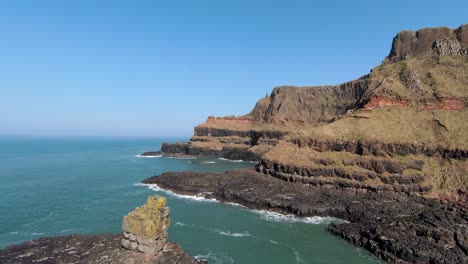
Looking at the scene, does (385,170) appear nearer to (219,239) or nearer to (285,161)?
(285,161)

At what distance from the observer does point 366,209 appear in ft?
194

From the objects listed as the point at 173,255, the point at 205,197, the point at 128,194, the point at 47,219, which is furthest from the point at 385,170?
the point at 47,219

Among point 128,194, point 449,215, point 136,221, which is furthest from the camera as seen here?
point 128,194

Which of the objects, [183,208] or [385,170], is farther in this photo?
[385,170]

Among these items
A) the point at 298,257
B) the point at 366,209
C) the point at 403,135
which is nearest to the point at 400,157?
the point at 403,135

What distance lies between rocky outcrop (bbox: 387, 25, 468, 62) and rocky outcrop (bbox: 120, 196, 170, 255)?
99.6 meters

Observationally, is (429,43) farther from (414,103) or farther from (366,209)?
(366,209)

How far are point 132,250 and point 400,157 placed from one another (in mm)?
60954

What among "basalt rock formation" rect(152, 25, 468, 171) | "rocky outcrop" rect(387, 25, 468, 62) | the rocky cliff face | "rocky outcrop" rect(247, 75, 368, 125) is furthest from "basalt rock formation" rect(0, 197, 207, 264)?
"rocky outcrop" rect(247, 75, 368, 125)

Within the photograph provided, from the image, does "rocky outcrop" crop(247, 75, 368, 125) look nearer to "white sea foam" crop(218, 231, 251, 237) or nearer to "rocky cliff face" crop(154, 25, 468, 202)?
"rocky cliff face" crop(154, 25, 468, 202)

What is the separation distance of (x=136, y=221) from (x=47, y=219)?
33096 mm

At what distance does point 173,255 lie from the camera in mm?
34000

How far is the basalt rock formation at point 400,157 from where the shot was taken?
4816cm

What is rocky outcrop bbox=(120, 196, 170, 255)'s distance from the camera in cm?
3347
